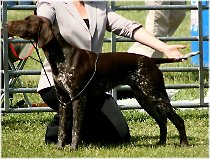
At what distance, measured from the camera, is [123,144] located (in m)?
6.29

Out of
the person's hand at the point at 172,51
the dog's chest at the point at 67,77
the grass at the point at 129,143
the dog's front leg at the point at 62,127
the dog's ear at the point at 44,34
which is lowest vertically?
the grass at the point at 129,143

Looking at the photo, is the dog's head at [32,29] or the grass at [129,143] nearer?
the dog's head at [32,29]

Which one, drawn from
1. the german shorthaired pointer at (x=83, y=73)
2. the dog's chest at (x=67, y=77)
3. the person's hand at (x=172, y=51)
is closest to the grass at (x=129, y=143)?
the german shorthaired pointer at (x=83, y=73)

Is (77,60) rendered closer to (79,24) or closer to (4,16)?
(79,24)

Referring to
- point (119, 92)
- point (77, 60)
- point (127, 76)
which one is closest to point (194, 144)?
point (127, 76)

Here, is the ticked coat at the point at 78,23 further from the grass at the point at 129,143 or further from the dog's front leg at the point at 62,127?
the grass at the point at 129,143

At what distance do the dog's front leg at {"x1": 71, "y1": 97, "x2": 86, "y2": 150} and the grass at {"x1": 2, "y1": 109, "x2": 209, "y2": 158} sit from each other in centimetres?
9

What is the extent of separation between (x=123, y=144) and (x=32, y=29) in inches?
52.5

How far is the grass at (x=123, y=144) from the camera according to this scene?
584 centimetres

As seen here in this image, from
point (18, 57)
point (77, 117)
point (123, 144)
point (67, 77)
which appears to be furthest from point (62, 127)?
point (18, 57)

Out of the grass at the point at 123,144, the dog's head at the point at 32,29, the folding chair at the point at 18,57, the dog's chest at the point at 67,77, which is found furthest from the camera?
the folding chair at the point at 18,57

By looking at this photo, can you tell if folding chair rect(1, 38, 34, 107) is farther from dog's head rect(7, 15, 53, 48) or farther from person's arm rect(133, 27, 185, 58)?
dog's head rect(7, 15, 53, 48)

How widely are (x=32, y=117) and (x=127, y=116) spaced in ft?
3.14

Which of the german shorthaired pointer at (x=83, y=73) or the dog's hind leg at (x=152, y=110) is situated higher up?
the german shorthaired pointer at (x=83, y=73)
